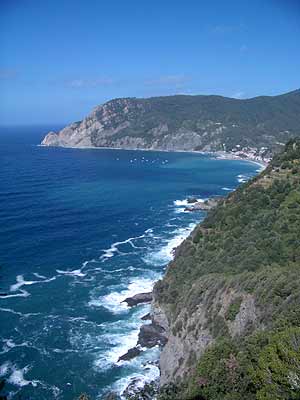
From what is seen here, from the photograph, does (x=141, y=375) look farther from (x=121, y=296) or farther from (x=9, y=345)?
(x=121, y=296)

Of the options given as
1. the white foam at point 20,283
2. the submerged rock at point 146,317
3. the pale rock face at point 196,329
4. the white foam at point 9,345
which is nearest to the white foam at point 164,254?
the white foam at point 20,283

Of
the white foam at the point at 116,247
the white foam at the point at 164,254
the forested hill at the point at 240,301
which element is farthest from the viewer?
the white foam at the point at 116,247

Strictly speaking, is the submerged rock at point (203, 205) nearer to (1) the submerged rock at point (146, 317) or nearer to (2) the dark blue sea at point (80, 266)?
(2) the dark blue sea at point (80, 266)

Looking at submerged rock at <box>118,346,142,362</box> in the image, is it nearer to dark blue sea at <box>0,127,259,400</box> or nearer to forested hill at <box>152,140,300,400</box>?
dark blue sea at <box>0,127,259,400</box>

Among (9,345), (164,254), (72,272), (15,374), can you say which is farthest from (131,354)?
(164,254)

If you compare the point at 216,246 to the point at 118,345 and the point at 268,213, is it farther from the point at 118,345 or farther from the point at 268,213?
the point at 118,345
